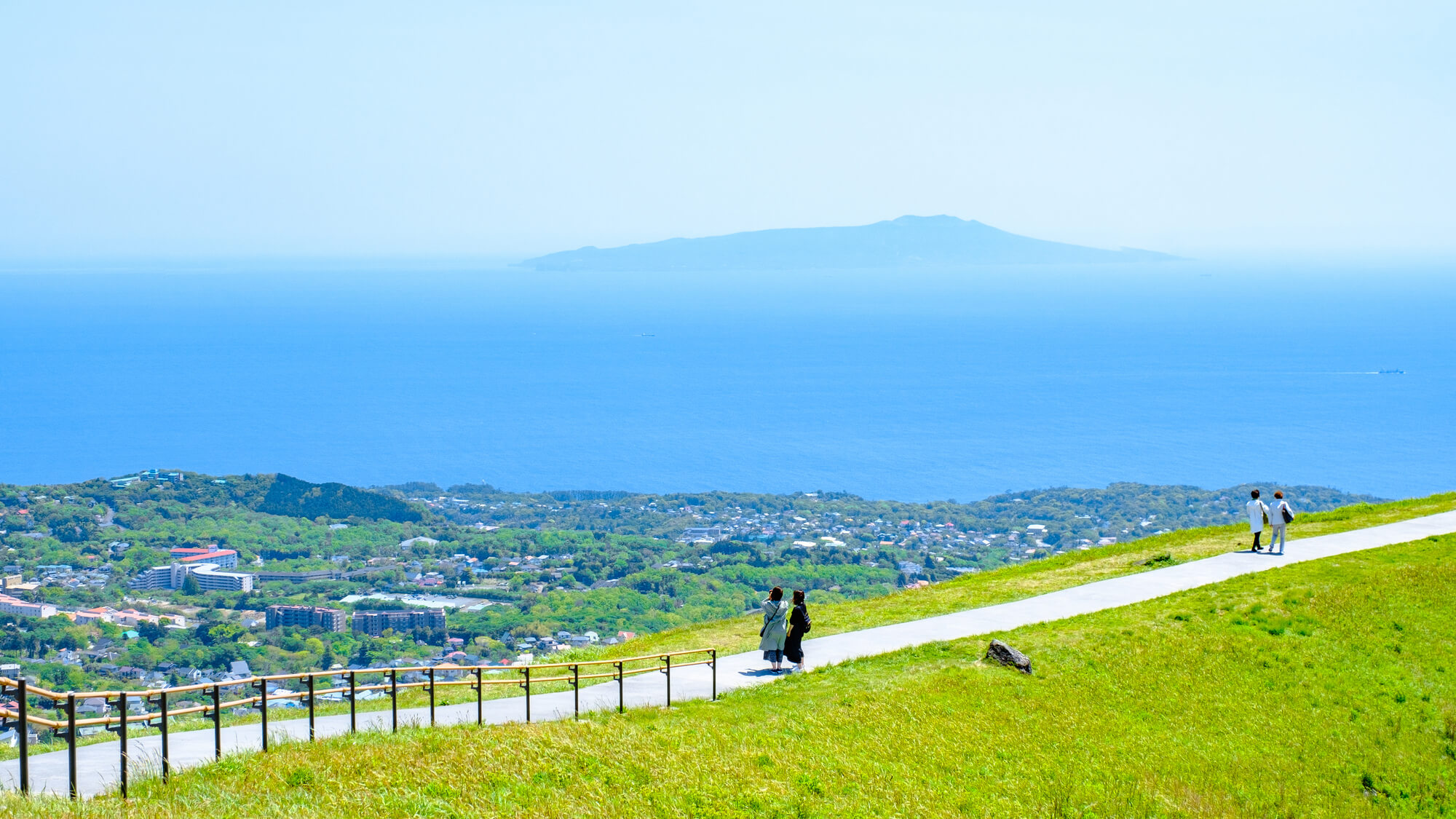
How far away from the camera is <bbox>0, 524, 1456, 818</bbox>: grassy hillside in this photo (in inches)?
397

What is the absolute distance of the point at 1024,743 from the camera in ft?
42.7

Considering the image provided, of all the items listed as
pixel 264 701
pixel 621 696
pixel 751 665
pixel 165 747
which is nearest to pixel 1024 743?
pixel 751 665

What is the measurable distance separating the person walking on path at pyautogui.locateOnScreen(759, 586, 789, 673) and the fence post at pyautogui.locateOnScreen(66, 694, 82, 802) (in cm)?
829

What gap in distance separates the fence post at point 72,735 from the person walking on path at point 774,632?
829 centimetres

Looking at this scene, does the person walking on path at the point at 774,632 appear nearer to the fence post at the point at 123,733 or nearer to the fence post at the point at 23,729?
the fence post at the point at 123,733

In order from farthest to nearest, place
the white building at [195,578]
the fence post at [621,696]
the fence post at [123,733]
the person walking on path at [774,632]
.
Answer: the white building at [195,578] < the person walking on path at [774,632] < the fence post at [621,696] < the fence post at [123,733]

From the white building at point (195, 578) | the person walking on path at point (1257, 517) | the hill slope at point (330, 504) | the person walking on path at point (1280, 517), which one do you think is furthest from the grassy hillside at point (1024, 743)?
the hill slope at point (330, 504)

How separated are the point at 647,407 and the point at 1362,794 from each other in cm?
13964

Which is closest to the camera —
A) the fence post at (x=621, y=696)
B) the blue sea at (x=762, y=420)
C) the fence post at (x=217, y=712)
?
the fence post at (x=217, y=712)

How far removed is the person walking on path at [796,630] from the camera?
15.3 metres

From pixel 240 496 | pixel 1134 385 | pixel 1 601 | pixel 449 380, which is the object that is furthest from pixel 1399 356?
pixel 1 601

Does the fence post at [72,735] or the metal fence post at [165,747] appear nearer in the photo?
the fence post at [72,735]

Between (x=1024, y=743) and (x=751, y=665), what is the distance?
4.19 m

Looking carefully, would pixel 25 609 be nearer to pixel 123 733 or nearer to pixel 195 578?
pixel 195 578
